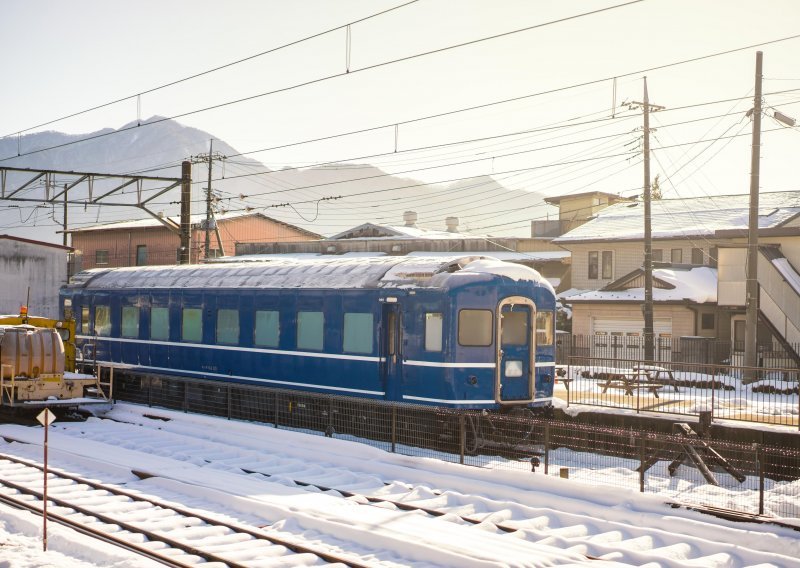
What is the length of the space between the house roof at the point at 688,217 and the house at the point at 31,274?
2312 cm

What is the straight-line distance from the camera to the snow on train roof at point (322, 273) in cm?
1789

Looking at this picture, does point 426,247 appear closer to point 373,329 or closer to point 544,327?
point 544,327

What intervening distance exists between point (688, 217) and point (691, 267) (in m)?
3.79

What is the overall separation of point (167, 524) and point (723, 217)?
3414 centimetres

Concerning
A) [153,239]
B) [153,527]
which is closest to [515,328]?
[153,527]

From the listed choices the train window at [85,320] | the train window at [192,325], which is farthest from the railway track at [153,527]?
the train window at [85,320]

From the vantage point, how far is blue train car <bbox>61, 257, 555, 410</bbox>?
682 inches

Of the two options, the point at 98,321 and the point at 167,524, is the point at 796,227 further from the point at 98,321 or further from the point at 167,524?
the point at 167,524

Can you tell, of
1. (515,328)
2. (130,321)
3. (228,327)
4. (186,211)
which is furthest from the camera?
(186,211)

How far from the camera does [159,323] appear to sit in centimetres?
2438

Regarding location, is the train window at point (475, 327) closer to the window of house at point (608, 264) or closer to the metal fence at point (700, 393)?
the metal fence at point (700, 393)

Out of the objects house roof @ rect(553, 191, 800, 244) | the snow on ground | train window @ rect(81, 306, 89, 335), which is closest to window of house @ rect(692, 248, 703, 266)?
house roof @ rect(553, 191, 800, 244)

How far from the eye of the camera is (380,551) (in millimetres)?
10227

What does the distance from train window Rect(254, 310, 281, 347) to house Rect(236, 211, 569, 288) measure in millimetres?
23349
